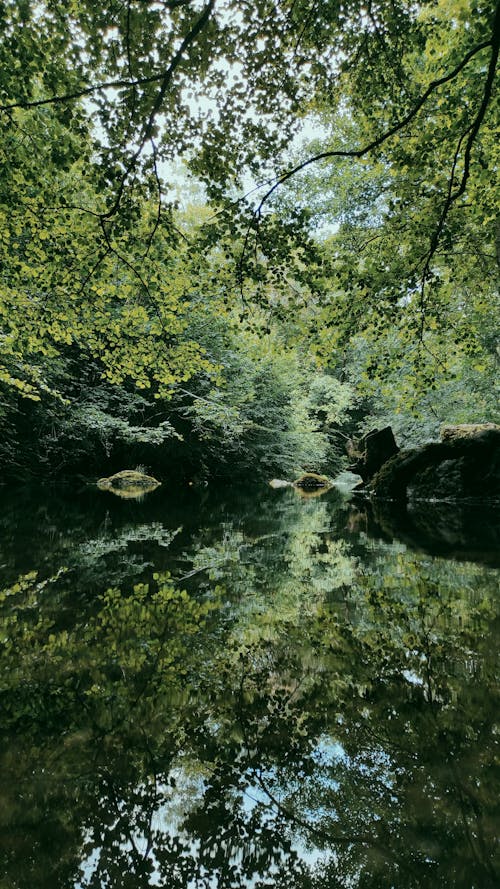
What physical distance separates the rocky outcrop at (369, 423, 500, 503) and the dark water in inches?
407

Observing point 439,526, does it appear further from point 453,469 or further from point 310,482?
point 310,482

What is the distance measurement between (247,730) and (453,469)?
1445cm

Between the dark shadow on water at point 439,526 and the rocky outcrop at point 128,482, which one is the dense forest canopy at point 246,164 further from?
the rocky outcrop at point 128,482

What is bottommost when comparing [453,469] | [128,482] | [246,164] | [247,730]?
[128,482]

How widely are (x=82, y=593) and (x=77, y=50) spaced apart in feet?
20.5

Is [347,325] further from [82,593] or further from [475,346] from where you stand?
[82,593]

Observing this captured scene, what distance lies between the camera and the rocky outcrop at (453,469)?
14.3 metres

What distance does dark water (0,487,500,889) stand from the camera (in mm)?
1542

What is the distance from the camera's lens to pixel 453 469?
15.0 metres

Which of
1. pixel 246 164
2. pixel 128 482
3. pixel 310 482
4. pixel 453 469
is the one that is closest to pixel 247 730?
pixel 246 164

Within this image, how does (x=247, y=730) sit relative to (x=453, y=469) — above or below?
below

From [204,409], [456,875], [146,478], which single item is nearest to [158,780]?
[456,875]

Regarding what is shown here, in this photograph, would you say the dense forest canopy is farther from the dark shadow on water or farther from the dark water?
the dark water

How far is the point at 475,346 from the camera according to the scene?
8.59 meters
